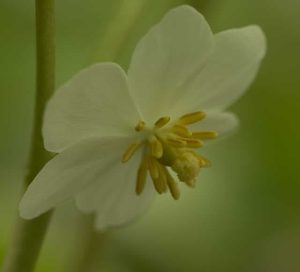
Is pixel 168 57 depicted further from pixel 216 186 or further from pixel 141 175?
pixel 216 186

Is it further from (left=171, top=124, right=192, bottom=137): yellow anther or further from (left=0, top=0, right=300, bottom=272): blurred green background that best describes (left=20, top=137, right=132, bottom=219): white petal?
(left=0, top=0, right=300, bottom=272): blurred green background

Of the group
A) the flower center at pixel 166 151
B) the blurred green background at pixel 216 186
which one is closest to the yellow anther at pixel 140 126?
the flower center at pixel 166 151

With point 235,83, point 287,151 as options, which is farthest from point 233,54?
point 287,151

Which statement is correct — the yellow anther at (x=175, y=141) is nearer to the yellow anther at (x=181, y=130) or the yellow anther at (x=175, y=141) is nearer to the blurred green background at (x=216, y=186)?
the yellow anther at (x=181, y=130)

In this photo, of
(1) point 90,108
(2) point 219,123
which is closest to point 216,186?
(2) point 219,123

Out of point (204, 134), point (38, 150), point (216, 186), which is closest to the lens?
point (38, 150)

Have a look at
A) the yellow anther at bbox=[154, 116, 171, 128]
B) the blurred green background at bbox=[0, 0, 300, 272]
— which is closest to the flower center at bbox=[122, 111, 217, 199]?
the yellow anther at bbox=[154, 116, 171, 128]
